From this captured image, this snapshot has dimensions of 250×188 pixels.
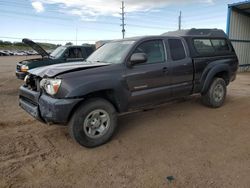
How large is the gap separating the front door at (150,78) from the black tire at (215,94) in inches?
63.1

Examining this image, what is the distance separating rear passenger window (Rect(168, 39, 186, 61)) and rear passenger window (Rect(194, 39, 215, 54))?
0.53 metres

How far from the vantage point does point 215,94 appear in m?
5.79

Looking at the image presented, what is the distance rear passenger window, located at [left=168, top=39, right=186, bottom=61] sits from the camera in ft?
15.6

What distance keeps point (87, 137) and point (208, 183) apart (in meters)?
1.93

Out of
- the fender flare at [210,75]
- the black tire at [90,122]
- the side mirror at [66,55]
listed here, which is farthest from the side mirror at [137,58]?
the side mirror at [66,55]

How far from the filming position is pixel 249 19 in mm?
15773

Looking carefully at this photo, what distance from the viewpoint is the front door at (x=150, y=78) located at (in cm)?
407

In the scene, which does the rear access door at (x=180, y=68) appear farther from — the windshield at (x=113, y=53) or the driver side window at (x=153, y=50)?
the windshield at (x=113, y=53)

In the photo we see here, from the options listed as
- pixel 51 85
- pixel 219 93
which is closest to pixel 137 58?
pixel 51 85

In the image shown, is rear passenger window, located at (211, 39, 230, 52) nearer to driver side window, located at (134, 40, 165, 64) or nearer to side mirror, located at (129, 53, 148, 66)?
driver side window, located at (134, 40, 165, 64)

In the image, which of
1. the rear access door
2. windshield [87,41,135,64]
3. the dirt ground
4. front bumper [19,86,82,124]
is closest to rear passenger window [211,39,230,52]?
the rear access door

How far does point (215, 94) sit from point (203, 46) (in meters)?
1.30

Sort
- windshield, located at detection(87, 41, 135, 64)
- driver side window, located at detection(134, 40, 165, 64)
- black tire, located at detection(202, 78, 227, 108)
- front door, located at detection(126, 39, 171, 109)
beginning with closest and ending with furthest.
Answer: front door, located at detection(126, 39, 171, 109), windshield, located at detection(87, 41, 135, 64), driver side window, located at detection(134, 40, 165, 64), black tire, located at detection(202, 78, 227, 108)

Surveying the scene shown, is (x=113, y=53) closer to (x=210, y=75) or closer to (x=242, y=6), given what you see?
(x=210, y=75)
